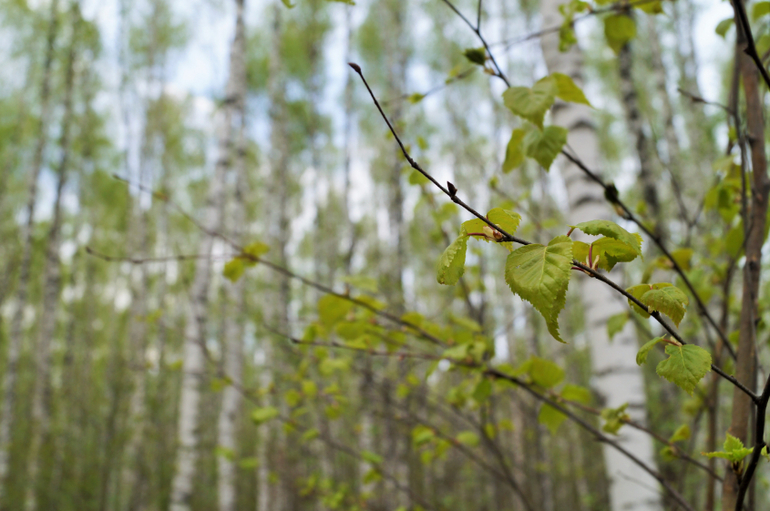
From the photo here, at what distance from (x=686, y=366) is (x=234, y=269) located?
3.39 feet

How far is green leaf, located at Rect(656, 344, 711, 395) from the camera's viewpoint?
493mm

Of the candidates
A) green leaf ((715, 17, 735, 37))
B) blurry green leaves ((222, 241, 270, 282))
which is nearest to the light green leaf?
green leaf ((715, 17, 735, 37))

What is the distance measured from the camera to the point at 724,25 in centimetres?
101

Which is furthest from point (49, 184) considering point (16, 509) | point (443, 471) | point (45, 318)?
point (443, 471)

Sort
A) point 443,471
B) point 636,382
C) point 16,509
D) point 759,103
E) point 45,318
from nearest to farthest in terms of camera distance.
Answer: point 759,103
point 636,382
point 45,318
point 16,509
point 443,471

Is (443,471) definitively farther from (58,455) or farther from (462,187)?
(58,455)

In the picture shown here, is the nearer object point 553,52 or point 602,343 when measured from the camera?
point 602,343

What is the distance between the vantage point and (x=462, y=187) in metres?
10.7

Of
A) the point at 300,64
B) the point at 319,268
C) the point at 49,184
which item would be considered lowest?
the point at 319,268

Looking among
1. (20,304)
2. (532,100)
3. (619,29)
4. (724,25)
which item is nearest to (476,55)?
(532,100)

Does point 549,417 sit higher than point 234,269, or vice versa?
point 234,269

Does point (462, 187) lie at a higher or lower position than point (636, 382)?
higher

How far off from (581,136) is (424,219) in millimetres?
9048

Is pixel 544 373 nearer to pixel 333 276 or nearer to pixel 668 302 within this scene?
pixel 668 302
